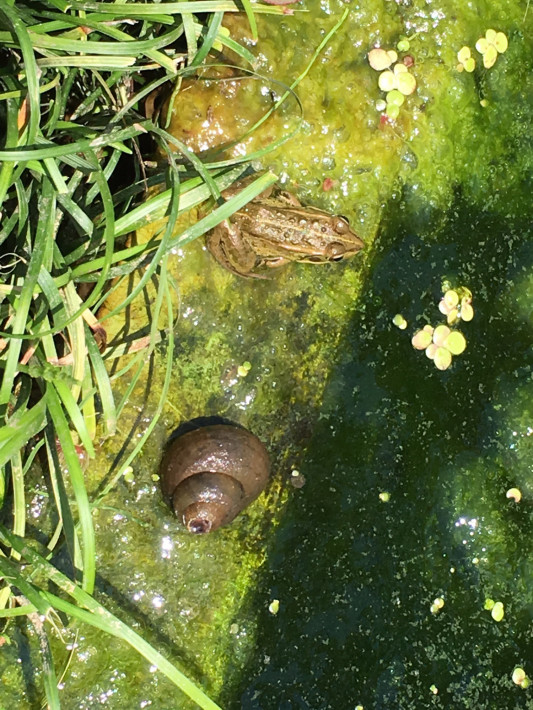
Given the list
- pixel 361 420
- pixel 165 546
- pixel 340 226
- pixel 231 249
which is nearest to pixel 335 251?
pixel 340 226

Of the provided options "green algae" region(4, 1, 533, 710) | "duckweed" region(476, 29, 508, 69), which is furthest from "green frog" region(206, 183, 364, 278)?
"duckweed" region(476, 29, 508, 69)

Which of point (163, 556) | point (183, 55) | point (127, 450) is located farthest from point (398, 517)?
point (183, 55)

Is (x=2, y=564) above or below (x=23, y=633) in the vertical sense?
above

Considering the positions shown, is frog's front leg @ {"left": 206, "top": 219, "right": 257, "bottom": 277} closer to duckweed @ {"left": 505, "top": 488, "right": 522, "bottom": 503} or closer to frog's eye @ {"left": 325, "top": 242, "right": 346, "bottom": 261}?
frog's eye @ {"left": 325, "top": 242, "right": 346, "bottom": 261}

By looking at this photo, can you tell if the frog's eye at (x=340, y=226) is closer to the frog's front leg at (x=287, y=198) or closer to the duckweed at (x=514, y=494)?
the frog's front leg at (x=287, y=198)

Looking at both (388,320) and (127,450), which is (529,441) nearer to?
(388,320)

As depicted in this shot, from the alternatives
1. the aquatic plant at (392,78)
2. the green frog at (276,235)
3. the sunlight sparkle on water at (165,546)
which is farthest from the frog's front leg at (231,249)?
the sunlight sparkle on water at (165,546)
